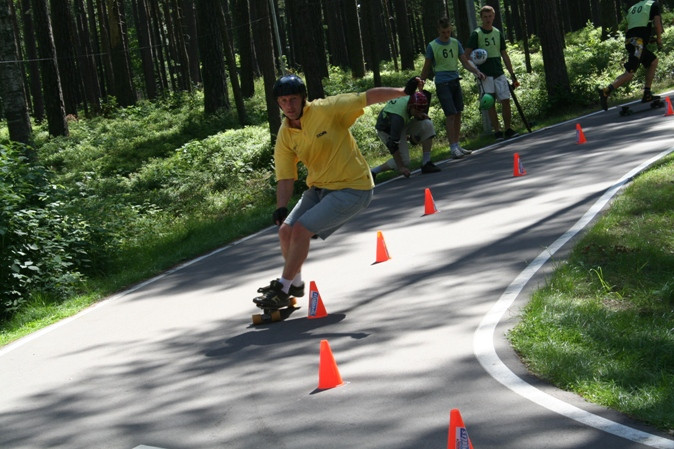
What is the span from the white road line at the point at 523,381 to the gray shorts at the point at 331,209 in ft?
4.97

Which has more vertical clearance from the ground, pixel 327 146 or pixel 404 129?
pixel 327 146

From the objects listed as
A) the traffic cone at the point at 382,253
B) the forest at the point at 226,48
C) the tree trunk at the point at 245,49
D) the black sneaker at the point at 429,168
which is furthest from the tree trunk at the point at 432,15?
the traffic cone at the point at 382,253

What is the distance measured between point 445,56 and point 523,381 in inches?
449

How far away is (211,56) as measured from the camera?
30.8 metres

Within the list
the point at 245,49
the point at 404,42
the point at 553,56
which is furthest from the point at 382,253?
the point at 404,42

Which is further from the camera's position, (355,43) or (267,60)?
(355,43)

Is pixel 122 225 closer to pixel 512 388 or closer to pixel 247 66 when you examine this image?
pixel 512 388

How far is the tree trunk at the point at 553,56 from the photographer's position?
21.0m

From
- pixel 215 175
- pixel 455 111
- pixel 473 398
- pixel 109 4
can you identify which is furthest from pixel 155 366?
pixel 109 4

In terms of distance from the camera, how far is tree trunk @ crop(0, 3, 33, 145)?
55.1 ft

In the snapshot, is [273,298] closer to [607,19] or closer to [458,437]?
[458,437]

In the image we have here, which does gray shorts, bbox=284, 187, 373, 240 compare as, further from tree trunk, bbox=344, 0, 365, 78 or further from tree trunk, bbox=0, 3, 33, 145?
tree trunk, bbox=344, 0, 365, 78

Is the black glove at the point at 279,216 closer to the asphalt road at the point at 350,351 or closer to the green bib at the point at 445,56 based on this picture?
the asphalt road at the point at 350,351

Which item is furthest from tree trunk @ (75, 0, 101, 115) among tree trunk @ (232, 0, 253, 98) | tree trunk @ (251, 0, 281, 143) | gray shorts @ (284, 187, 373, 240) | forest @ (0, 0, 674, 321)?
gray shorts @ (284, 187, 373, 240)
